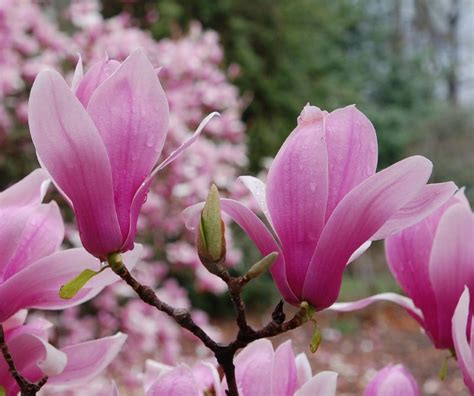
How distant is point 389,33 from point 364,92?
200cm

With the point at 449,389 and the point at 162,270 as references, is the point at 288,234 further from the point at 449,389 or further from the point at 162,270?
the point at 449,389

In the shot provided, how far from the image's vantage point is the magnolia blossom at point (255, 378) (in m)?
0.47

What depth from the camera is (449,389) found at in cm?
557

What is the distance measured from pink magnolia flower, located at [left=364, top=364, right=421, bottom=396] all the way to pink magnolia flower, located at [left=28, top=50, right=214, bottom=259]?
205 mm

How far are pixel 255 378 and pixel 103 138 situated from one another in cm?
18

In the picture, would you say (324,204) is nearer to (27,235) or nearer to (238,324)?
(238,324)

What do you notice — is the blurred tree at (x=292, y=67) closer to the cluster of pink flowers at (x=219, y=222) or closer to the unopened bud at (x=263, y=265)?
the cluster of pink flowers at (x=219, y=222)

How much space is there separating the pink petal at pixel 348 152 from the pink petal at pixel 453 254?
0.34 ft

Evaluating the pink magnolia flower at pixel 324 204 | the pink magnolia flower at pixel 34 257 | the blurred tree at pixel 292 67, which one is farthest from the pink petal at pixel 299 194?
the blurred tree at pixel 292 67

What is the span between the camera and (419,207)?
460 mm

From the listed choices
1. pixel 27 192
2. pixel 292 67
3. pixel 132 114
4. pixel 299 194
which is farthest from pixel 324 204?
pixel 292 67

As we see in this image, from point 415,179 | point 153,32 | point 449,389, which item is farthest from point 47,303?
point 153,32

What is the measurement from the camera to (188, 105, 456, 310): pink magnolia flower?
0.44 metres

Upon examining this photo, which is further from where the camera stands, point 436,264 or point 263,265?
point 436,264
